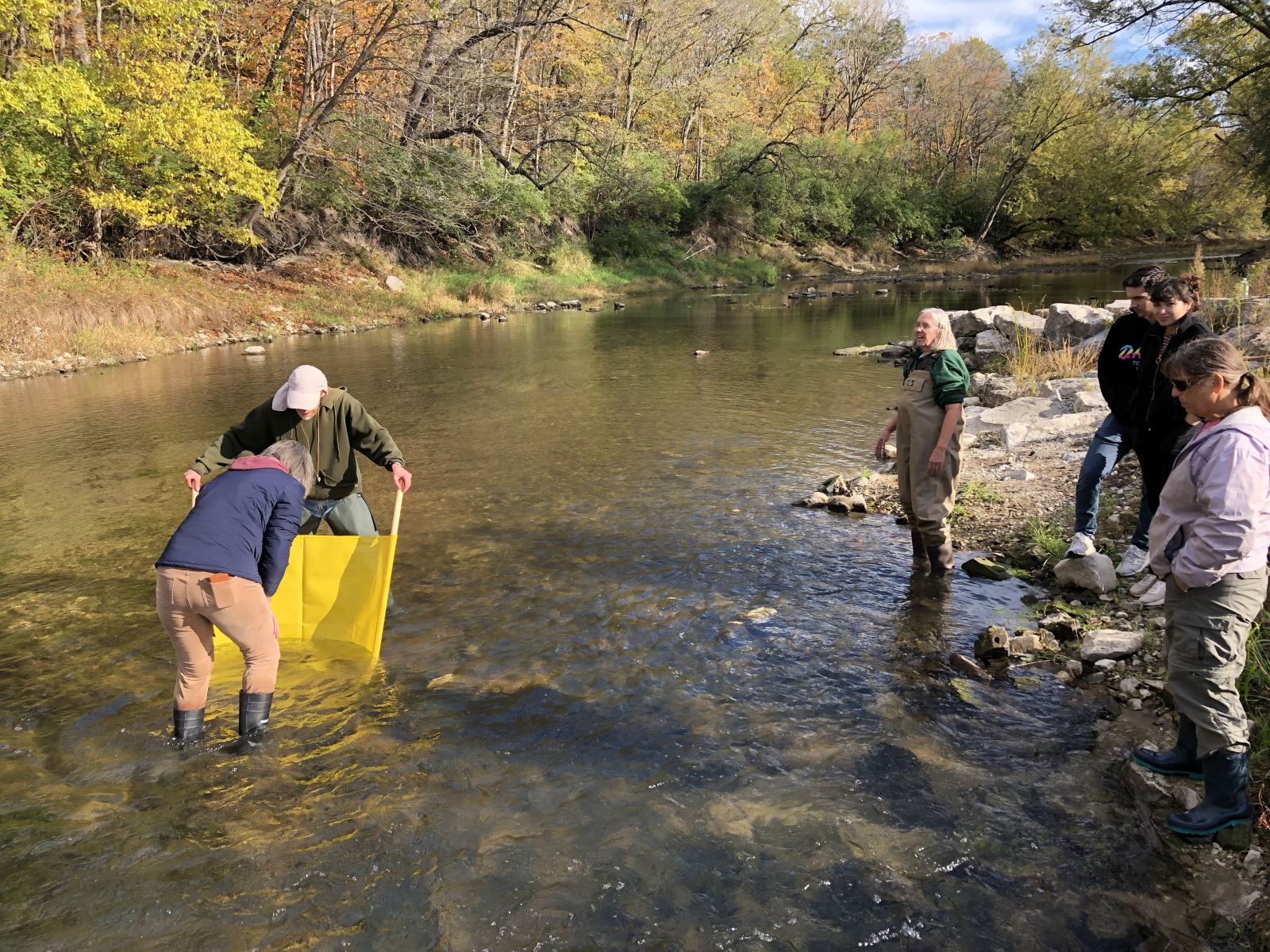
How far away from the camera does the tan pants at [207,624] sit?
160 inches

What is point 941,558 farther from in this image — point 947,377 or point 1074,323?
point 1074,323

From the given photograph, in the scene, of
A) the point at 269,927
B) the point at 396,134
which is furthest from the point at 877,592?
the point at 396,134

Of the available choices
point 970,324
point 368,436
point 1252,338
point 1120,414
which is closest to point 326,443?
point 368,436

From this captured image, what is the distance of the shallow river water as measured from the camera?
332cm

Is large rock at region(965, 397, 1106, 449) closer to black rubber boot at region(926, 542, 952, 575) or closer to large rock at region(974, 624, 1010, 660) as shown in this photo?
black rubber boot at region(926, 542, 952, 575)

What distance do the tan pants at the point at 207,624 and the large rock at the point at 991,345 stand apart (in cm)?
1604

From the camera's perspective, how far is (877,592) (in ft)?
20.9

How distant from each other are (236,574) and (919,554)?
5.22 m

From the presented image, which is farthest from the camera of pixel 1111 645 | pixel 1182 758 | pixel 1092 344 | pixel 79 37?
pixel 79 37

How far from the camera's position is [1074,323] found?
51.2 ft

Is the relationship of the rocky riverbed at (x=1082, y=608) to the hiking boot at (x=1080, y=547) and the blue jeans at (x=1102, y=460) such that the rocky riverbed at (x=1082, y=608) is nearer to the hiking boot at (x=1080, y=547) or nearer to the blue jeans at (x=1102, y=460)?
the hiking boot at (x=1080, y=547)

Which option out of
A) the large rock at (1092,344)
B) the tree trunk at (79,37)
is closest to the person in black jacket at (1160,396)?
the large rock at (1092,344)

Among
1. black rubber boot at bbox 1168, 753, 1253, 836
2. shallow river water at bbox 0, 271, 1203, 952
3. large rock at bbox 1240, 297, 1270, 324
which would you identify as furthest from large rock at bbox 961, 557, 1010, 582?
large rock at bbox 1240, 297, 1270, 324

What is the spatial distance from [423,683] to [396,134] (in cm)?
3151
